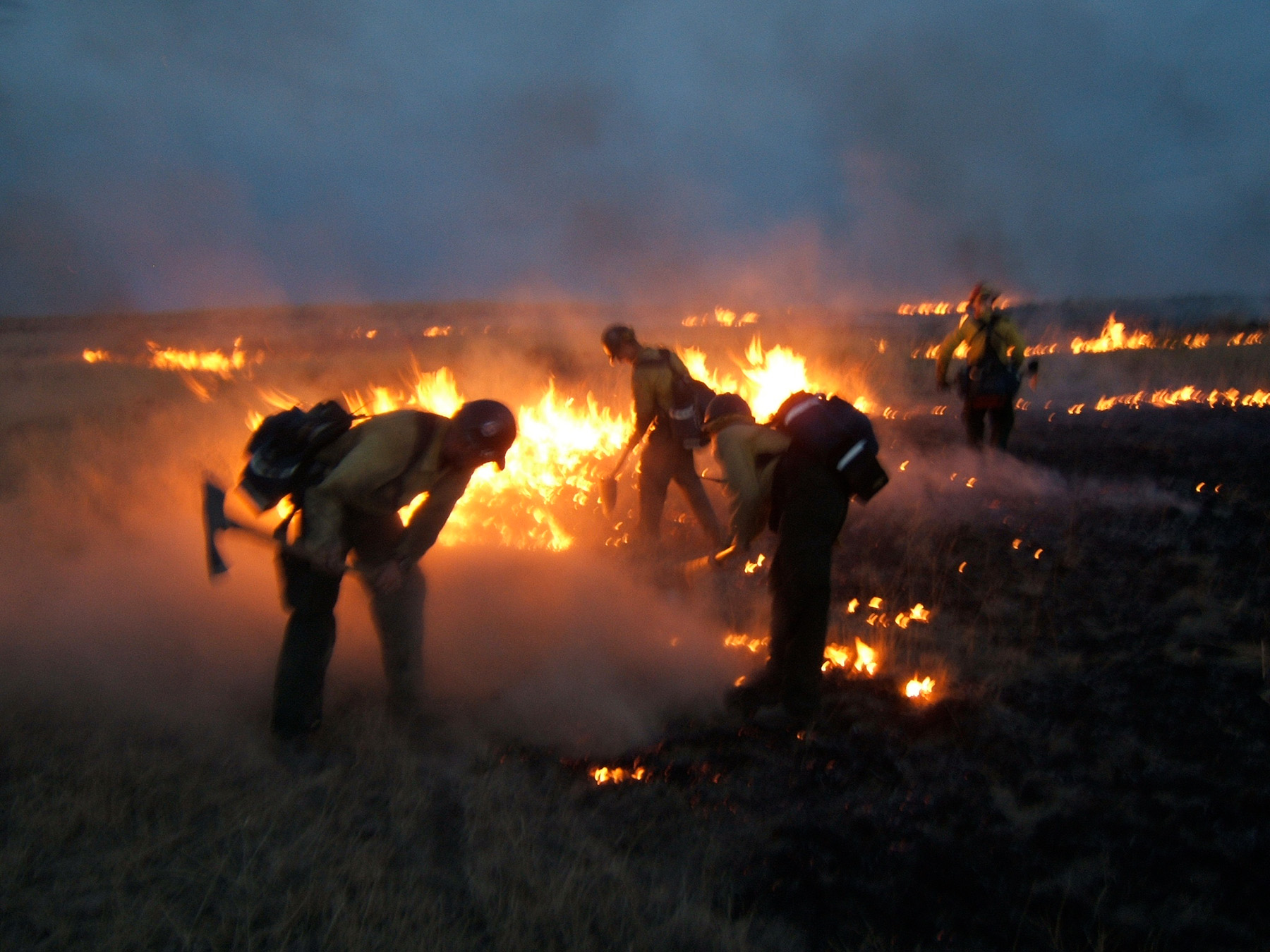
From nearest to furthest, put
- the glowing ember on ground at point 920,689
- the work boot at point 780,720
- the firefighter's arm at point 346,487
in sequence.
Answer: the firefighter's arm at point 346,487 → the work boot at point 780,720 → the glowing ember on ground at point 920,689

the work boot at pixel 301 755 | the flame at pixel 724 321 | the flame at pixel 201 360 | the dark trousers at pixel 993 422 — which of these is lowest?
the work boot at pixel 301 755

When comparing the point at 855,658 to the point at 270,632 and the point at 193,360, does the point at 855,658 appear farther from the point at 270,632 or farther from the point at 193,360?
the point at 193,360

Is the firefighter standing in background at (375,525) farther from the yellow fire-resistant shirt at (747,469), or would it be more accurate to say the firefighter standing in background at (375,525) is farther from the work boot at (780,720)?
the work boot at (780,720)

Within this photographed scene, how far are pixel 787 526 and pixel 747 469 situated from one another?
33cm

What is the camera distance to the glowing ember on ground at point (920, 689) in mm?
4129

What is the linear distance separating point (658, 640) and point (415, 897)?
8.30ft

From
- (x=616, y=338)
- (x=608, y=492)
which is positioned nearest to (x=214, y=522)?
(x=616, y=338)

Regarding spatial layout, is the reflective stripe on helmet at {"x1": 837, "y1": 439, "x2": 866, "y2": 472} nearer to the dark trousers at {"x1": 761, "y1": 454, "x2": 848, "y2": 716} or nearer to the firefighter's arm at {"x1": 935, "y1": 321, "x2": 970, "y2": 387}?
the dark trousers at {"x1": 761, "y1": 454, "x2": 848, "y2": 716}

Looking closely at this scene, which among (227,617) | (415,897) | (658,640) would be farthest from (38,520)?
(415,897)

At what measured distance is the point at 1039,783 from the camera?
3.38 meters

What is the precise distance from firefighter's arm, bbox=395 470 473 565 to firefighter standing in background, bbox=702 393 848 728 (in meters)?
1.26

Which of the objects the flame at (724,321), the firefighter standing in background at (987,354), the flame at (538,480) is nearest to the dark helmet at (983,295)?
the firefighter standing in background at (987,354)

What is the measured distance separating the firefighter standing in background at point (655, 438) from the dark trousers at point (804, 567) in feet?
7.41

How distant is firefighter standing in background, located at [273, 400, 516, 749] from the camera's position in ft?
10.4
